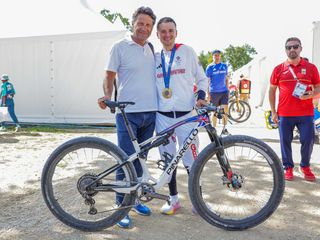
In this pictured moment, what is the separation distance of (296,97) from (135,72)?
7.71ft

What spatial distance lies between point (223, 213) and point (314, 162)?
9.70 ft

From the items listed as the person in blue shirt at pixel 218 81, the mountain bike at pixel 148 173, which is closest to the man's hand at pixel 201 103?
the mountain bike at pixel 148 173

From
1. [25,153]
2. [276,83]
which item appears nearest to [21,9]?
[25,153]

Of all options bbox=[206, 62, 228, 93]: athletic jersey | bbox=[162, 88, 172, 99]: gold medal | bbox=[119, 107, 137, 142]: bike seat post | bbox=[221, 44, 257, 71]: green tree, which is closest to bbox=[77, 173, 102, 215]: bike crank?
bbox=[119, 107, 137, 142]: bike seat post

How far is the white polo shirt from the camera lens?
317 cm

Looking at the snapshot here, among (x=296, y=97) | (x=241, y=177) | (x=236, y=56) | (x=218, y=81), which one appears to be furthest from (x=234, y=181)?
(x=236, y=56)

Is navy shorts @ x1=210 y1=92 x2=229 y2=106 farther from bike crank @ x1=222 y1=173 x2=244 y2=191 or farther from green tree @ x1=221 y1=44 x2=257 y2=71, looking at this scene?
green tree @ x1=221 y1=44 x2=257 y2=71

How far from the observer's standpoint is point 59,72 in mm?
10641

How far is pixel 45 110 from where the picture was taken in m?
11.0

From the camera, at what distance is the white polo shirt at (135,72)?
3166 millimetres

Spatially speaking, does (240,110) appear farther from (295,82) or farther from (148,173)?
(148,173)

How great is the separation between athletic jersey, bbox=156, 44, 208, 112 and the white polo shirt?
64 mm

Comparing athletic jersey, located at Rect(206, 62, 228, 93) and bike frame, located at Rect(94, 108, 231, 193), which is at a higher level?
athletic jersey, located at Rect(206, 62, 228, 93)

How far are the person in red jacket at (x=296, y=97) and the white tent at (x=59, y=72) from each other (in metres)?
6.22
